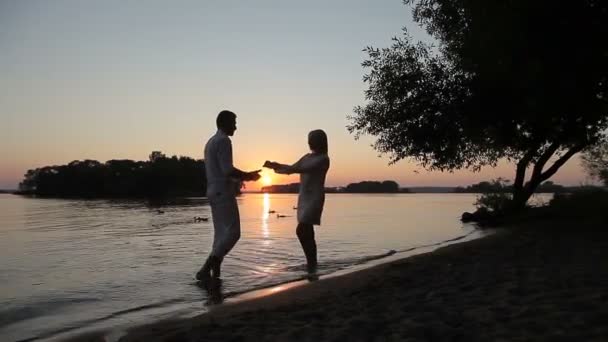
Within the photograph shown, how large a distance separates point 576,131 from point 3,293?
58.8 feet

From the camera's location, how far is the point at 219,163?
7.46 metres

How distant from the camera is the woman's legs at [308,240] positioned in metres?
8.41

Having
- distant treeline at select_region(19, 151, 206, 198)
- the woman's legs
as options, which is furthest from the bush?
distant treeline at select_region(19, 151, 206, 198)

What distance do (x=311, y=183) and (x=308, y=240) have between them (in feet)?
3.56

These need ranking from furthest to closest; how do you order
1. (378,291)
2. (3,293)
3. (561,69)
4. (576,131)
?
(576,131) < (561,69) < (3,293) < (378,291)

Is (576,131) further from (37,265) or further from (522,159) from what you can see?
(37,265)

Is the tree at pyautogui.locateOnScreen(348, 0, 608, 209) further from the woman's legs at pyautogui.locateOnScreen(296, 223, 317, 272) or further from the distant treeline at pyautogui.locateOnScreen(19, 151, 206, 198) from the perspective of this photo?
the distant treeline at pyautogui.locateOnScreen(19, 151, 206, 198)

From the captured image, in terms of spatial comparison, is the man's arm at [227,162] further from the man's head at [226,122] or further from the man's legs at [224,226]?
the man's legs at [224,226]

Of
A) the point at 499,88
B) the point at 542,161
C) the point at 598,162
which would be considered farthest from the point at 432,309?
the point at 598,162

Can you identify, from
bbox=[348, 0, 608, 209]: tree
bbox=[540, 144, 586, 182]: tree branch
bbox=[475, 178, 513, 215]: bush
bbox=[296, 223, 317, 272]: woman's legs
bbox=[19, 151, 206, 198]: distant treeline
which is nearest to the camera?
bbox=[296, 223, 317, 272]: woman's legs

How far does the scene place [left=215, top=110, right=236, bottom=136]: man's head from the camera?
7699mm

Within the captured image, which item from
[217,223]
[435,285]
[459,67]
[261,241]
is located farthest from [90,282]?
[459,67]

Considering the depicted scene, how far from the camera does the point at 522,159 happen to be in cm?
2038

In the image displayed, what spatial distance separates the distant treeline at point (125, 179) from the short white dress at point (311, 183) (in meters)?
131
